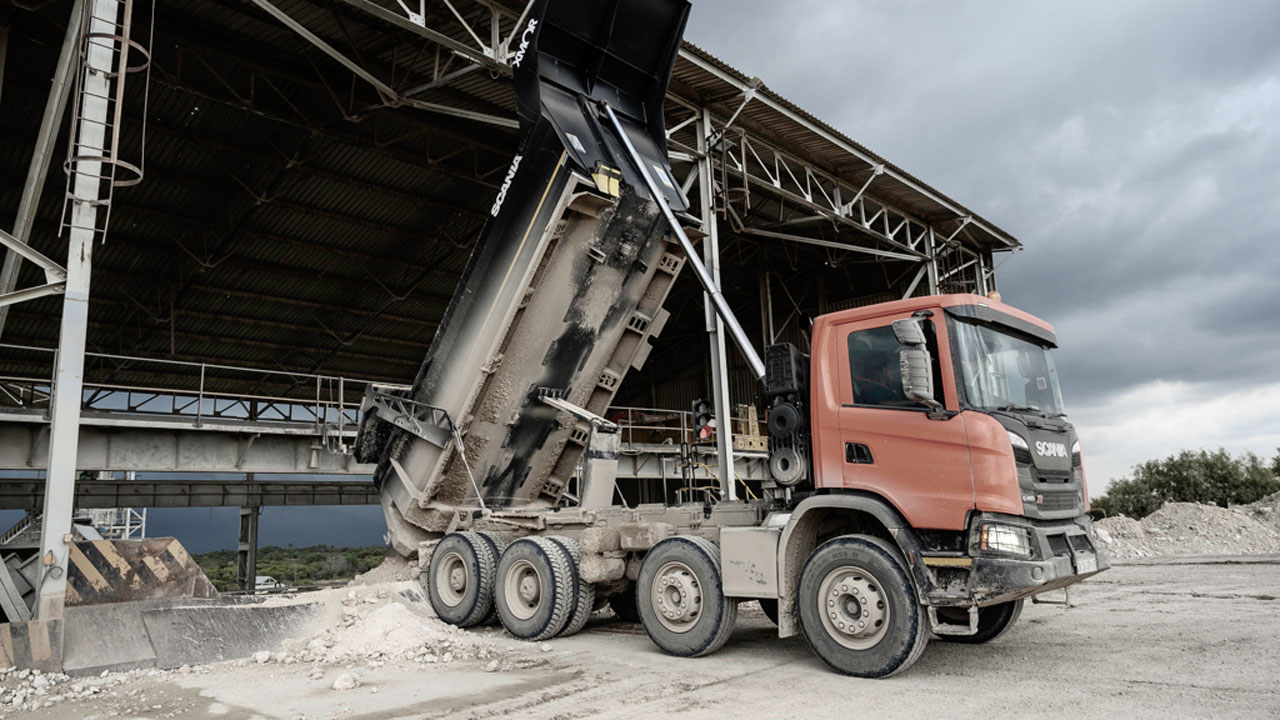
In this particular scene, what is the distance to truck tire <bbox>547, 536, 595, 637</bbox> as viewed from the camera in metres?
7.80

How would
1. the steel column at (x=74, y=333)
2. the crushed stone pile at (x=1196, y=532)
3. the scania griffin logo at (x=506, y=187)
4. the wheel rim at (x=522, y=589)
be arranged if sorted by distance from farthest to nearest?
the crushed stone pile at (x=1196, y=532) → the scania griffin logo at (x=506, y=187) → the wheel rim at (x=522, y=589) → the steel column at (x=74, y=333)

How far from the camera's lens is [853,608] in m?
5.73

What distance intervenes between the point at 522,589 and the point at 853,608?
3.63 m

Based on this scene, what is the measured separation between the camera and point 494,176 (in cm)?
1972

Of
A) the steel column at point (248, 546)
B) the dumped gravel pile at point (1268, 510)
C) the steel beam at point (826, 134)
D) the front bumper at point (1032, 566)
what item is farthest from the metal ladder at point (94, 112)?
the dumped gravel pile at point (1268, 510)

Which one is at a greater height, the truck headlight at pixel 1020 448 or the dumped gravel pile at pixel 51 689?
the truck headlight at pixel 1020 448

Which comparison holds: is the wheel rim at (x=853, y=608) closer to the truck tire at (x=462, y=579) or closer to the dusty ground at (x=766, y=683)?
the dusty ground at (x=766, y=683)

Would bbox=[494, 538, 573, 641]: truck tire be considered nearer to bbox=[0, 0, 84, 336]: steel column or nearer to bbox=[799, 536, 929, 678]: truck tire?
bbox=[799, 536, 929, 678]: truck tire

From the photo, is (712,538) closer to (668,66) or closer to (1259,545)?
(668,66)

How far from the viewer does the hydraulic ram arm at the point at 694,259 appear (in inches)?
273

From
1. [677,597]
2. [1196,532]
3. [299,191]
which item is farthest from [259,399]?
[1196,532]

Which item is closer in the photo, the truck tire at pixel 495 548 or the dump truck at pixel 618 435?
the dump truck at pixel 618 435

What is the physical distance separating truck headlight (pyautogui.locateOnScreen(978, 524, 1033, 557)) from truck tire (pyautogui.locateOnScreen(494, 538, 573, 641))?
153 inches

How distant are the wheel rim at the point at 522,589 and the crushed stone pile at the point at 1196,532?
13820 mm
